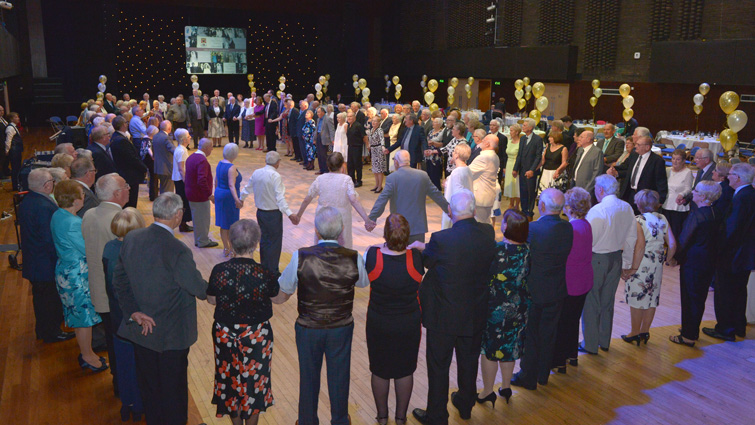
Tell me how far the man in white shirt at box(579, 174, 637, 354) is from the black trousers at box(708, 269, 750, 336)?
1.15m

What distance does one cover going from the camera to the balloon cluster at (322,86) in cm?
1939

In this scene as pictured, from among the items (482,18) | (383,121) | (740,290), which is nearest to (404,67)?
(482,18)

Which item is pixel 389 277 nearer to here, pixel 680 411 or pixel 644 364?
pixel 680 411

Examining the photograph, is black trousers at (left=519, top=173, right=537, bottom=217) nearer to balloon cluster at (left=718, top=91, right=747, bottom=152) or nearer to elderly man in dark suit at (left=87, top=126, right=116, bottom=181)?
balloon cluster at (left=718, top=91, right=747, bottom=152)

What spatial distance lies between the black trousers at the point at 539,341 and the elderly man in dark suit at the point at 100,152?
5283 mm

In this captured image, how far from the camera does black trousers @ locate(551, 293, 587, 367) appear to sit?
408 cm

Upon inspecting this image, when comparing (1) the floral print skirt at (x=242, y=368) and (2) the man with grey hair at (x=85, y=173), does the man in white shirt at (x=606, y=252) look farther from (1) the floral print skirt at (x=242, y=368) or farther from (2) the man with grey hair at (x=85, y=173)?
(2) the man with grey hair at (x=85, y=173)

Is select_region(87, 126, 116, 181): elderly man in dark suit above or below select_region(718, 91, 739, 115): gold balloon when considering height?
below

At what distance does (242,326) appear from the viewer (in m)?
3.04

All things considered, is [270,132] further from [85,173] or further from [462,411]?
Result: [462,411]

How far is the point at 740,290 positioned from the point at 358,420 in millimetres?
3647

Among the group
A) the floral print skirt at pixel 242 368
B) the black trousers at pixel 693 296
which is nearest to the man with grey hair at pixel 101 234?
the floral print skirt at pixel 242 368

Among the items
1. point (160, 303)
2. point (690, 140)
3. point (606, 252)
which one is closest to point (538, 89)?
point (690, 140)

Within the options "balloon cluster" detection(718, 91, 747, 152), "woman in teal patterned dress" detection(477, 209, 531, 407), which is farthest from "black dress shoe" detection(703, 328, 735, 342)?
"balloon cluster" detection(718, 91, 747, 152)
